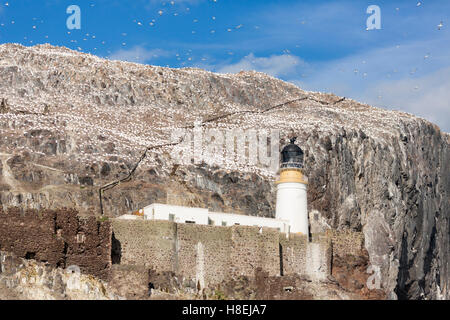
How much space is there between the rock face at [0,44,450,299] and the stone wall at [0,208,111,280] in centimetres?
1535

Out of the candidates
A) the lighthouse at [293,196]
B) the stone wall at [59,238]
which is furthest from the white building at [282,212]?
the stone wall at [59,238]

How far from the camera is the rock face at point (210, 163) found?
74.2 m

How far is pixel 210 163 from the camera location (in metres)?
81.4

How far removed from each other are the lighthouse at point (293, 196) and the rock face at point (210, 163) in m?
12.1

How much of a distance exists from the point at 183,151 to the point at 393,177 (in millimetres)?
26671

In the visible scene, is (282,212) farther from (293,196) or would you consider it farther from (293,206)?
(293,196)

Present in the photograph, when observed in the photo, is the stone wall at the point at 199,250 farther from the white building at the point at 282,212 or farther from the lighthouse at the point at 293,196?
the lighthouse at the point at 293,196

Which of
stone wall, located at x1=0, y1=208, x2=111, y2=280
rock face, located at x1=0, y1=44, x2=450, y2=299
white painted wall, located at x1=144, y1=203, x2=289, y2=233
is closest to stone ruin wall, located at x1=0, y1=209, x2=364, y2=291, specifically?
stone wall, located at x1=0, y1=208, x2=111, y2=280

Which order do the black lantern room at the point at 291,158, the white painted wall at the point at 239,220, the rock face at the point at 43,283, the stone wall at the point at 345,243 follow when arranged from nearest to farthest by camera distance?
the rock face at the point at 43,283, the white painted wall at the point at 239,220, the stone wall at the point at 345,243, the black lantern room at the point at 291,158

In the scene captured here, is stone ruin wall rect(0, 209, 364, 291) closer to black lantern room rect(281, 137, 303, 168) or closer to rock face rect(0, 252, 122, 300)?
rock face rect(0, 252, 122, 300)

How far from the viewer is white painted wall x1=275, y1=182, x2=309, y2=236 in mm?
59906

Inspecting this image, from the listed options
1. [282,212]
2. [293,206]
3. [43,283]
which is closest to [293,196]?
[293,206]

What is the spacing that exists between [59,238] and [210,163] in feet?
112

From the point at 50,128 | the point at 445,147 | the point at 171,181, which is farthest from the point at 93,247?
the point at 445,147
